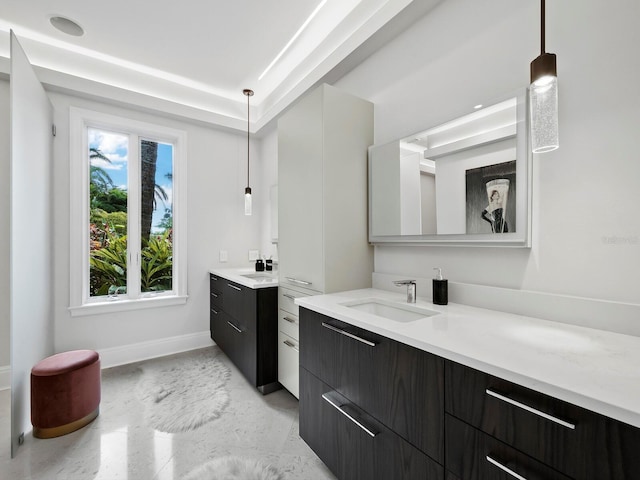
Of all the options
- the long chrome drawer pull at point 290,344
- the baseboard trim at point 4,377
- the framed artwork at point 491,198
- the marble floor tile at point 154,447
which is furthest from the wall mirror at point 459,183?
the baseboard trim at point 4,377

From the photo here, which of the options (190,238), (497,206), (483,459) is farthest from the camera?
(190,238)

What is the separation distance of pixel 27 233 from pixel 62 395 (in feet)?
3.57

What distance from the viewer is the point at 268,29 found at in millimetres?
2279

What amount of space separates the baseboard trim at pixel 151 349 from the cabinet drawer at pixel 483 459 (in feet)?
9.85

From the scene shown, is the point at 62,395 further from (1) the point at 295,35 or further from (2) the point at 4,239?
(1) the point at 295,35

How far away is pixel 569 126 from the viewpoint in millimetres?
1201

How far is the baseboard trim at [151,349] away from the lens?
9.26 feet

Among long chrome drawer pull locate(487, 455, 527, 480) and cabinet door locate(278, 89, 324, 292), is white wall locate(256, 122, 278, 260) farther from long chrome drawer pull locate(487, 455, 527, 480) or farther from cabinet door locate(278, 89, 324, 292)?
long chrome drawer pull locate(487, 455, 527, 480)

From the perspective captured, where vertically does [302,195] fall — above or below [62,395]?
above

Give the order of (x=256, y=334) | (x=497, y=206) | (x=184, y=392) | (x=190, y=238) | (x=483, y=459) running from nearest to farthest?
1. (x=483, y=459)
2. (x=497, y=206)
3. (x=256, y=334)
4. (x=184, y=392)
5. (x=190, y=238)

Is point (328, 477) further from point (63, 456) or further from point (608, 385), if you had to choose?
point (63, 456)

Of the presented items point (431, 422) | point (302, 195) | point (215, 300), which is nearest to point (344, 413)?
point (431, 422)

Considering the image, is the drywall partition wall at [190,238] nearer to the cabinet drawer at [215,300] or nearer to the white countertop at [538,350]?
the cabinet drawer at [215,300]

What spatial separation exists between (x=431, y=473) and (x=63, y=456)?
2007mm
